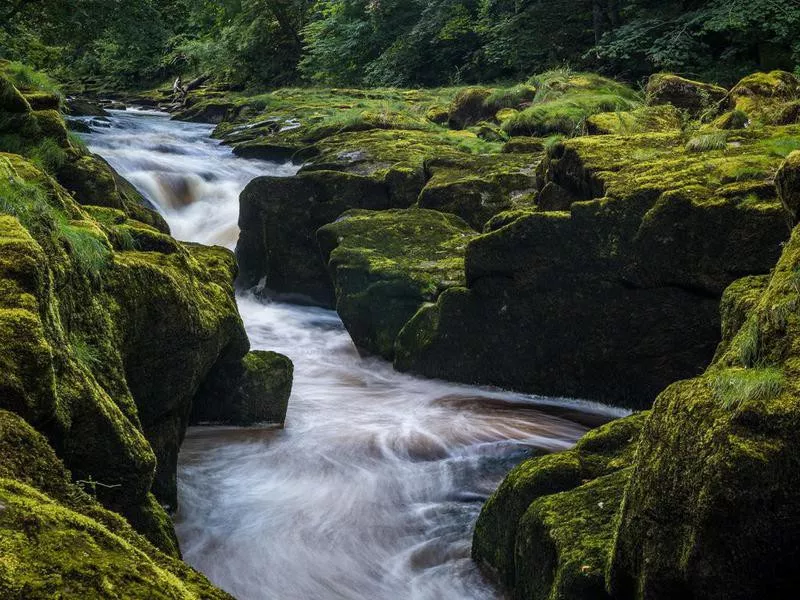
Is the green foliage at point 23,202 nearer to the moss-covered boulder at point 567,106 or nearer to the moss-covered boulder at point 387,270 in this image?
the moss-covered boulder at point 387,270

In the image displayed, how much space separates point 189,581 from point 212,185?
14156 millimetres

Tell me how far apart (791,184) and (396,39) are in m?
25.1

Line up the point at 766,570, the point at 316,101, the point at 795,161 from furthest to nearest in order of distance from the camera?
the point at 316,101 → the point at 795,161 → the point at 766,570

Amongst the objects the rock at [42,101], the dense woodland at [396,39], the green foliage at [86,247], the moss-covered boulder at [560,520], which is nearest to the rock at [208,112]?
the dense woodland at [396,39]

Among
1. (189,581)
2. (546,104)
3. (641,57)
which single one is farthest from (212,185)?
(189,581)

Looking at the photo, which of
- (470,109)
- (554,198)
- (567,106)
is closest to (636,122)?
(554,198)

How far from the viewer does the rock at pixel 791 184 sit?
4.26 meters

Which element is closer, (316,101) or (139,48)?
(139,48)

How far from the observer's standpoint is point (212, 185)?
1609 centimetres

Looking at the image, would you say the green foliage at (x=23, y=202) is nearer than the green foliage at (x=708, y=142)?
Yes

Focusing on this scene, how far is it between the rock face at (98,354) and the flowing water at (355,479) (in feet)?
1.79

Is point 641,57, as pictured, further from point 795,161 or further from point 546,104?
point 795,161

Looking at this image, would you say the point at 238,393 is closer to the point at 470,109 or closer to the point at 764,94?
the point at 764,94

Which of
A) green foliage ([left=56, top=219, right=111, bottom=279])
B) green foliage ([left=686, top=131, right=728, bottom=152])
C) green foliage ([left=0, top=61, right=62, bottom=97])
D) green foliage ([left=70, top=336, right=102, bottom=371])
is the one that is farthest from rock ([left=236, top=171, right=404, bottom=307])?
green foliage ([left=70, top=336, right=102, bottom=371])
